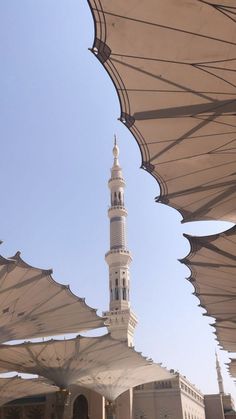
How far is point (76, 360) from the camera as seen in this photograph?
94.0 ft

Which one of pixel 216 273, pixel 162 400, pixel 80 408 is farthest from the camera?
pixel 162 400

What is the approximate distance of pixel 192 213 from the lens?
1691 cm

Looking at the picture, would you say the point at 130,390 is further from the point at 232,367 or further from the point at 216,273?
the point at 216,273

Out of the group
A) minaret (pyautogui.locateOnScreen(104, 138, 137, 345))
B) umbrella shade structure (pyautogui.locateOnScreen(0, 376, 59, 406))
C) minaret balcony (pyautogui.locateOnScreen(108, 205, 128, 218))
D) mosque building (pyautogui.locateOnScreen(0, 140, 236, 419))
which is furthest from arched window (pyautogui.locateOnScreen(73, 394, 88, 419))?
minaret balcony (pyautogui.locateOnScreen(108, 205, 128, 218))

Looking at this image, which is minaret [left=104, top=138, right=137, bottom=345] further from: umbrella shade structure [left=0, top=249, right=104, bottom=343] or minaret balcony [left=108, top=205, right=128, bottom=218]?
umbrella shade structure [left=0, top=249, right=104, bottom=343]

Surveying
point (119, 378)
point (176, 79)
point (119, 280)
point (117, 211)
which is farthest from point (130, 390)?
point (176, 79)

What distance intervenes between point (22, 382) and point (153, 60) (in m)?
30.2

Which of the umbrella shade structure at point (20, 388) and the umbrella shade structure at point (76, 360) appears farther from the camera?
the umbrella shade structure at point (20, 388)

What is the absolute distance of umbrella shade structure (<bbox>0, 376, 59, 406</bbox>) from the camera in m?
34.3

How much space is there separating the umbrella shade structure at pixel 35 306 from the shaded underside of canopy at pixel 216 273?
562cm

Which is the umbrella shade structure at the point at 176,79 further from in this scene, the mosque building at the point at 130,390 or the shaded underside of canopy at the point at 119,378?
the mosque building at the point at 130,390

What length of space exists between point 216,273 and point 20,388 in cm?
2280

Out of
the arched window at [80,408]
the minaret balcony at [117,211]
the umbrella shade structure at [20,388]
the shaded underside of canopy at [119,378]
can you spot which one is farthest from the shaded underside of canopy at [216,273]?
the minaret balcony at [117,211]

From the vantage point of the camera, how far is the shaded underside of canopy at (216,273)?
17.3 meters
